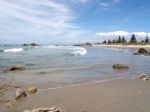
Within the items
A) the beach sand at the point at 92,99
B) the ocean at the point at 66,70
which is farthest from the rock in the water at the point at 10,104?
the ocean at the point at 66,70

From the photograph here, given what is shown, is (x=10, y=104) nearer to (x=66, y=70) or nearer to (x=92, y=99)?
(x=92, y=99)

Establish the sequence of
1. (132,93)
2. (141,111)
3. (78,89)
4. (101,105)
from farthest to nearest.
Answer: (78,89) → (132,93) → (101,105) → (141,111)

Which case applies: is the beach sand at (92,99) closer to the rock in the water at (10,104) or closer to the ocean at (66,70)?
the rock in the water at (10,104)

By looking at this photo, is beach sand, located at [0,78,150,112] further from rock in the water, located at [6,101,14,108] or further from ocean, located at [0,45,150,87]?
ocean, located at [0,45,150,87]

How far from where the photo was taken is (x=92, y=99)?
853 centimetres

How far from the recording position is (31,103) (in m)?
8.09

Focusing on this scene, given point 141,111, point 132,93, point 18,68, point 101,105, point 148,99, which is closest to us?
point 141,111

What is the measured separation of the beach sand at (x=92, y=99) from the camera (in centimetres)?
742

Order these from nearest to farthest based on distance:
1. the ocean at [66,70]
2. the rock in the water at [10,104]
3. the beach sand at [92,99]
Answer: the beach sand at [92,99], the rock in the water at [10,104], the ocean at [66,70]

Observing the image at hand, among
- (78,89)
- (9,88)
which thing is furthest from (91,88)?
(9,88)

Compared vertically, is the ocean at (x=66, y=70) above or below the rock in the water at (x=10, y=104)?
below

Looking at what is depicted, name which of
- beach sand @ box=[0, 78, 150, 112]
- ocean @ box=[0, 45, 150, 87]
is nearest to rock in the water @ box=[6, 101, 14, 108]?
beach sand @ box=[0, 78, 150, 112]

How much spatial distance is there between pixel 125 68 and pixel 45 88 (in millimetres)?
11101

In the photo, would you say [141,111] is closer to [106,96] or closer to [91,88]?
[106,96]
